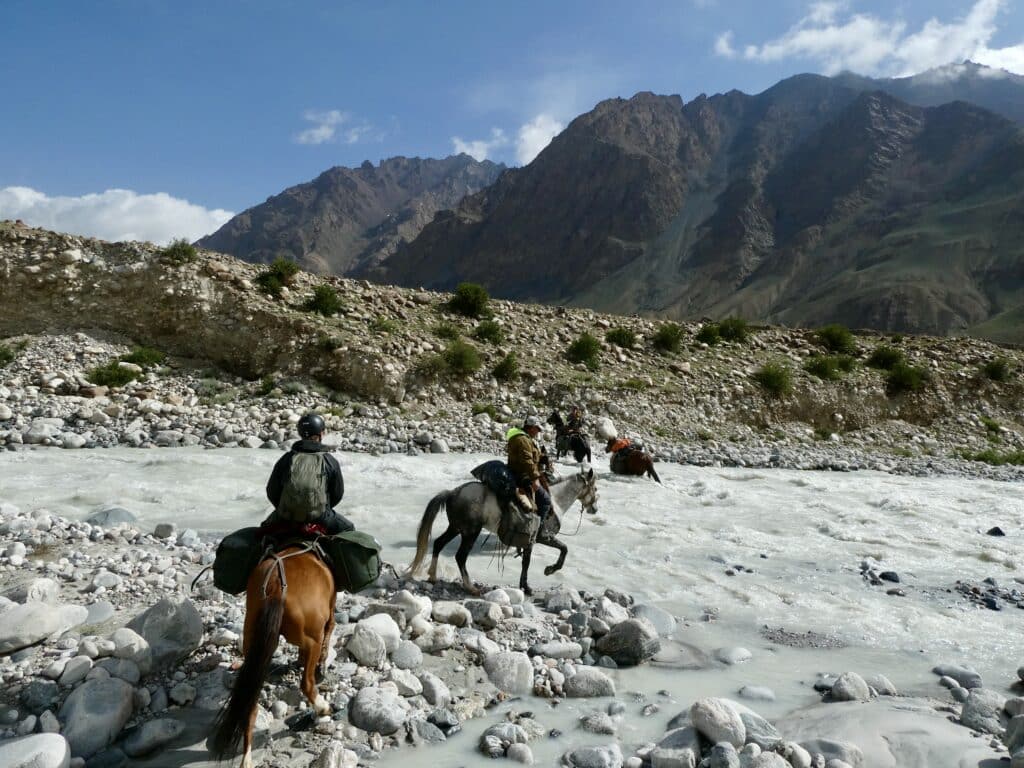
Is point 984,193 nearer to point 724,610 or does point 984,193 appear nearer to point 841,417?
Answer: point 841,417

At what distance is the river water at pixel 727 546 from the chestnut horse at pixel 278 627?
79cm

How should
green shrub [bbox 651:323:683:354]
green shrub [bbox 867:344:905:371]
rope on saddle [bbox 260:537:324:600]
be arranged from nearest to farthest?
rope on saddle [bbox 260:537:324:600]
green shrub [bbox 651:323:683:354]
green shrub [bbox 867:344:905:371]

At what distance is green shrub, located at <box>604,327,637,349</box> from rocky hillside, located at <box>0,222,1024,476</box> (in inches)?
10.4

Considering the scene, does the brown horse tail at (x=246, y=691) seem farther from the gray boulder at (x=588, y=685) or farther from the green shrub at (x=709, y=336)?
the green shrub at (x=709, y=336)

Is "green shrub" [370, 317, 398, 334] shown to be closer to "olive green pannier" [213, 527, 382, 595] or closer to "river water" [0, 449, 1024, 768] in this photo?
"river water" [0, 449, 1024, 768]

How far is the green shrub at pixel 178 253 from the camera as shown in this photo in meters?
20.0

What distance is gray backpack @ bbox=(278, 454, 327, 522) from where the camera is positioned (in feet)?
14.1

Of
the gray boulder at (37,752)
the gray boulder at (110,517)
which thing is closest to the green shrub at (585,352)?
the gray boulder at (110,517)

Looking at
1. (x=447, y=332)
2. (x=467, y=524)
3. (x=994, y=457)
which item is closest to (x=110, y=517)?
(x=467, y=524)

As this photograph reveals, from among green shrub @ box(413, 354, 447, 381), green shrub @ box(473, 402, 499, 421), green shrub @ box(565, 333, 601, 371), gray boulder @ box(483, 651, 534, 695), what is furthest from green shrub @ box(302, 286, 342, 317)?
gray boulder @ box(483, 651, 534, 695)

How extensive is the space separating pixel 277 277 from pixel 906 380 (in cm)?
2251

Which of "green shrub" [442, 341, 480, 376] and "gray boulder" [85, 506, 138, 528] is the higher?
"green shrub" [442, 341, 480, 376]

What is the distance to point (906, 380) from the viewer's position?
865 inches

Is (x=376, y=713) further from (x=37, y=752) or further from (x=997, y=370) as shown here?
(x=997, y=370)
